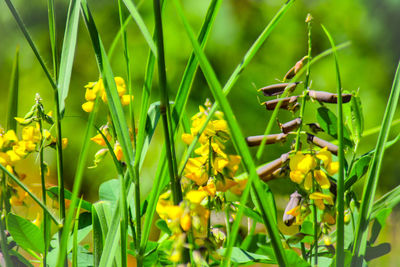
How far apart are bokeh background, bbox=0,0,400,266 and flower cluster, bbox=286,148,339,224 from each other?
125cm

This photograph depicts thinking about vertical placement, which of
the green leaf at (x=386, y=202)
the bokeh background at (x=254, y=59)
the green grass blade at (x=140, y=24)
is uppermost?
the bokeh background at (x=254, y=59)

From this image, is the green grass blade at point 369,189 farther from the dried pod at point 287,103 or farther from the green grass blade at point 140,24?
the green grass blade at point 140,24

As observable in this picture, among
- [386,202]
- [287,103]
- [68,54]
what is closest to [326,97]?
[287,103]

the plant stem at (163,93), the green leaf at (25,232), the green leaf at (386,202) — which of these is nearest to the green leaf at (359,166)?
the green leaf at (386,202)

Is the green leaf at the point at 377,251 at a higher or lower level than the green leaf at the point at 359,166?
lower

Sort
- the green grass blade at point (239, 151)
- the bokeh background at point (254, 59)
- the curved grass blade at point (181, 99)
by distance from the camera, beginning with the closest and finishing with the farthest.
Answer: the green grass blade at point (239, 151)
the curved grass blade at point (181, 99)
the bokeh background at point (254, 59)

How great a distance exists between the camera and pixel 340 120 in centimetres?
44

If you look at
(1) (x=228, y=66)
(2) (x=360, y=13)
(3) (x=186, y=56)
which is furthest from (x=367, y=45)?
(3) (x=186, y=56)

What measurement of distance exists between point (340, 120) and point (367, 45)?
5.97ft

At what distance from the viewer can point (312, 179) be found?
1.62ft

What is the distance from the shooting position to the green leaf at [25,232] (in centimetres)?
54

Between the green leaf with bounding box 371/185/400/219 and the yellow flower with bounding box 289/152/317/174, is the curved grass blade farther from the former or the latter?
the green leaf with bounding box 371/185/400/219

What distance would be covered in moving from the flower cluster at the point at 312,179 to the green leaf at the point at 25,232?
0.28 m

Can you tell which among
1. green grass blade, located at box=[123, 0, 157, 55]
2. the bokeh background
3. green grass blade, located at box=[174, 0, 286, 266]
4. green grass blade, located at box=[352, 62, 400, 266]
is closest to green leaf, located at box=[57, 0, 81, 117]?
green grass blade, located at box=[123, 0, 157, 55]
